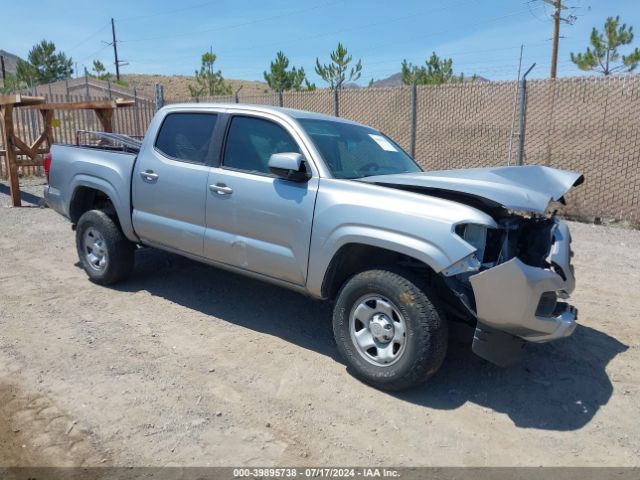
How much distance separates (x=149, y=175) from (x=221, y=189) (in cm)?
97

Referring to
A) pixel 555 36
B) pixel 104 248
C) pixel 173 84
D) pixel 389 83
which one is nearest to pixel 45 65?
pixel 173 84

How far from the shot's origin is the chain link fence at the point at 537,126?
8953 millimetres

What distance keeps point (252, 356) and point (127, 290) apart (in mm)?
2134

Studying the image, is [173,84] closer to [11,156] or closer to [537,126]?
[11,156]

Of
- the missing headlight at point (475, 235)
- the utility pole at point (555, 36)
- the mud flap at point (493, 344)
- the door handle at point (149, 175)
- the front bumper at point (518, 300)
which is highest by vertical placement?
the utility pole at point (555, 36)

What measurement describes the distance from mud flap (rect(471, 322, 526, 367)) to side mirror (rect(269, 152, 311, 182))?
1650mm

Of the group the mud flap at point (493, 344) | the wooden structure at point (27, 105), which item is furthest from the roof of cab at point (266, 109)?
the wooden structure at point (27, 105)

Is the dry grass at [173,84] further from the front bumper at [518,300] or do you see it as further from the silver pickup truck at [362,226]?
the front bumper at [518,300]

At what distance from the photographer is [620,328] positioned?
15.7ft

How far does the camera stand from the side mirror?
12.9ft

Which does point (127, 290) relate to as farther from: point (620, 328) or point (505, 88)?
point (505, 88)

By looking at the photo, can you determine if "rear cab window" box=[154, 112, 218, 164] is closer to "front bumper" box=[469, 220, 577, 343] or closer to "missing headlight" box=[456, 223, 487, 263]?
"missing headlight" box=[456, 223, 487, 263]

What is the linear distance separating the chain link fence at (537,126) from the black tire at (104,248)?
6.92m

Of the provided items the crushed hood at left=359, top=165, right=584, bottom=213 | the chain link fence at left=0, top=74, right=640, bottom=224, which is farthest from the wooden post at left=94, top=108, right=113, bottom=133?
the crushed hood at left=359, top=165, right=584, bottom=213
